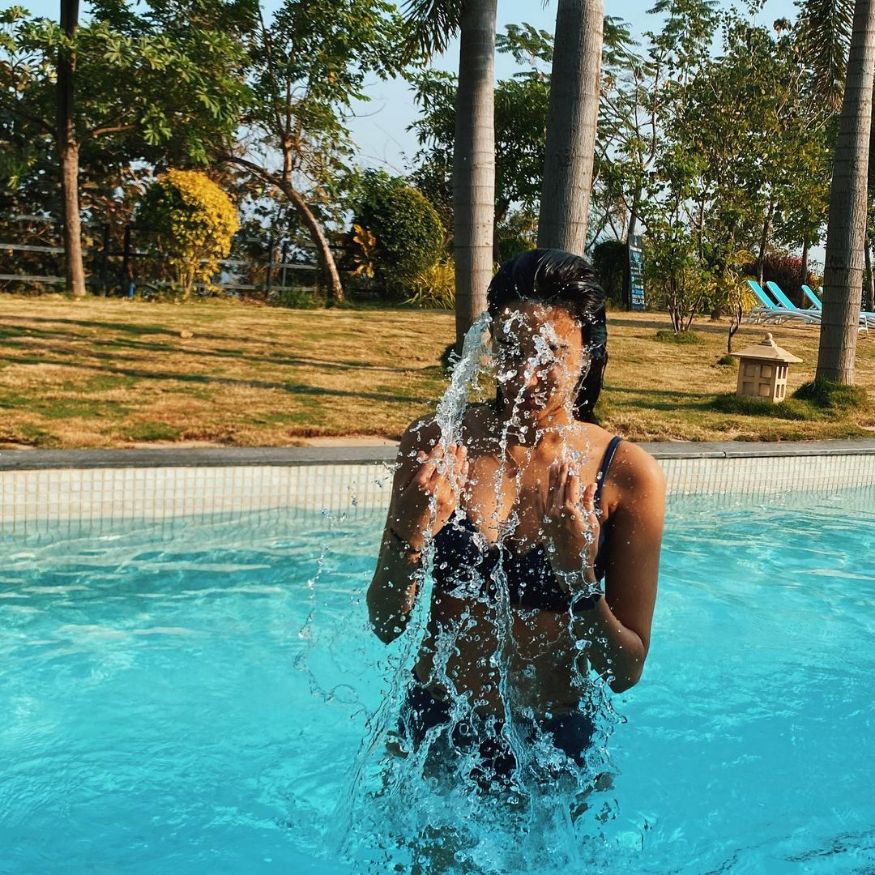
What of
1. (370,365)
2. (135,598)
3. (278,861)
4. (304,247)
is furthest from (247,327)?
(278,861)

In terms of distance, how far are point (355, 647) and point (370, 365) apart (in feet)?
21.8

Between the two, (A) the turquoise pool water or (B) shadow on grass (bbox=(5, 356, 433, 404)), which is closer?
(A) the turquoise pool water

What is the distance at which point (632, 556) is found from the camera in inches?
87.5

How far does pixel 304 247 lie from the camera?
2011 centimetres

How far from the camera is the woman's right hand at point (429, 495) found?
2.02 metres

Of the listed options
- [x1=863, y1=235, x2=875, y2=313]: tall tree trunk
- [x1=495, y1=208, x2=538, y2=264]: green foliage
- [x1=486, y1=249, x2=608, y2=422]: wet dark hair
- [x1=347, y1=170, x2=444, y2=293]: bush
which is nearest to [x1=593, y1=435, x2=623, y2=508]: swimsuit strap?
[x1=486, y1=249, x2=608, y2=422]: wet dark hair

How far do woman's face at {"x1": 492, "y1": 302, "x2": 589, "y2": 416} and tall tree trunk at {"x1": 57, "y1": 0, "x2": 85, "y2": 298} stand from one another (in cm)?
1498

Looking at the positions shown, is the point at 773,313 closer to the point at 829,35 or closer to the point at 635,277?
the point at 635,277

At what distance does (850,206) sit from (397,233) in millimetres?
9943

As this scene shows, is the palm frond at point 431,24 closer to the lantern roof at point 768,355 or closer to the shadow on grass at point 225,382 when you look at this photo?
the shadow on grass at point 225,382

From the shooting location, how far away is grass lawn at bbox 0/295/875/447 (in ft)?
27.2

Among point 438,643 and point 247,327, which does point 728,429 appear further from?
point 438,643

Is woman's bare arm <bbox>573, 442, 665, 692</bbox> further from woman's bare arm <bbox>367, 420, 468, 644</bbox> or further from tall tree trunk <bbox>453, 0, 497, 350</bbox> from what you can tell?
tall tree trunk <bbox>453, 0, 497, 350</bbox>

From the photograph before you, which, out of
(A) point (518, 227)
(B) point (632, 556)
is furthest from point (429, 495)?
(A) point (518, 227)
